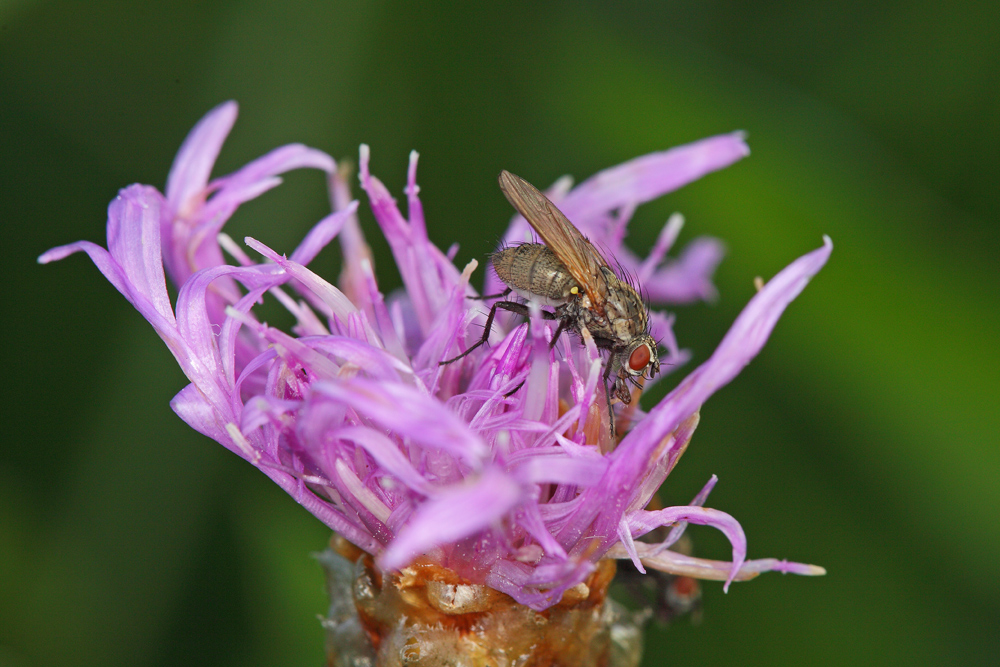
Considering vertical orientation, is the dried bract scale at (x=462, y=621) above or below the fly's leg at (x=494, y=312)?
below

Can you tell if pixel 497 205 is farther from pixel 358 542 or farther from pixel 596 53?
pixel 358 542

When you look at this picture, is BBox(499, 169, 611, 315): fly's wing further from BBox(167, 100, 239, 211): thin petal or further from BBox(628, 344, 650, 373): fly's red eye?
BBox(167, 100, 239, 211): thin petal

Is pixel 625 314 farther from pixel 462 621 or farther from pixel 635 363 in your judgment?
pixel 462 621

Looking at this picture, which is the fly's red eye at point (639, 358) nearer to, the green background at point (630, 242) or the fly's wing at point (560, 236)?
the fly's wing at point (560, 236)

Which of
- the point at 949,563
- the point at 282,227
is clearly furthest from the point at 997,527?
the point at 282,227

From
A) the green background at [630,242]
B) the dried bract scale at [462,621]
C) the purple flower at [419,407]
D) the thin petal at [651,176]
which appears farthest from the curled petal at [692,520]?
the green background at [630,242]

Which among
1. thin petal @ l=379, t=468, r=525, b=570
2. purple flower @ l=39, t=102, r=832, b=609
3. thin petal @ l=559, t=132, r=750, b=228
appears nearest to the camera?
thin petal @ l=379, t=468, r=525, b=570

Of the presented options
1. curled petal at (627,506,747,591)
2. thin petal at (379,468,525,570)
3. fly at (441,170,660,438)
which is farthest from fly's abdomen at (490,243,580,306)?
thin petal at (379,468,525,570)
